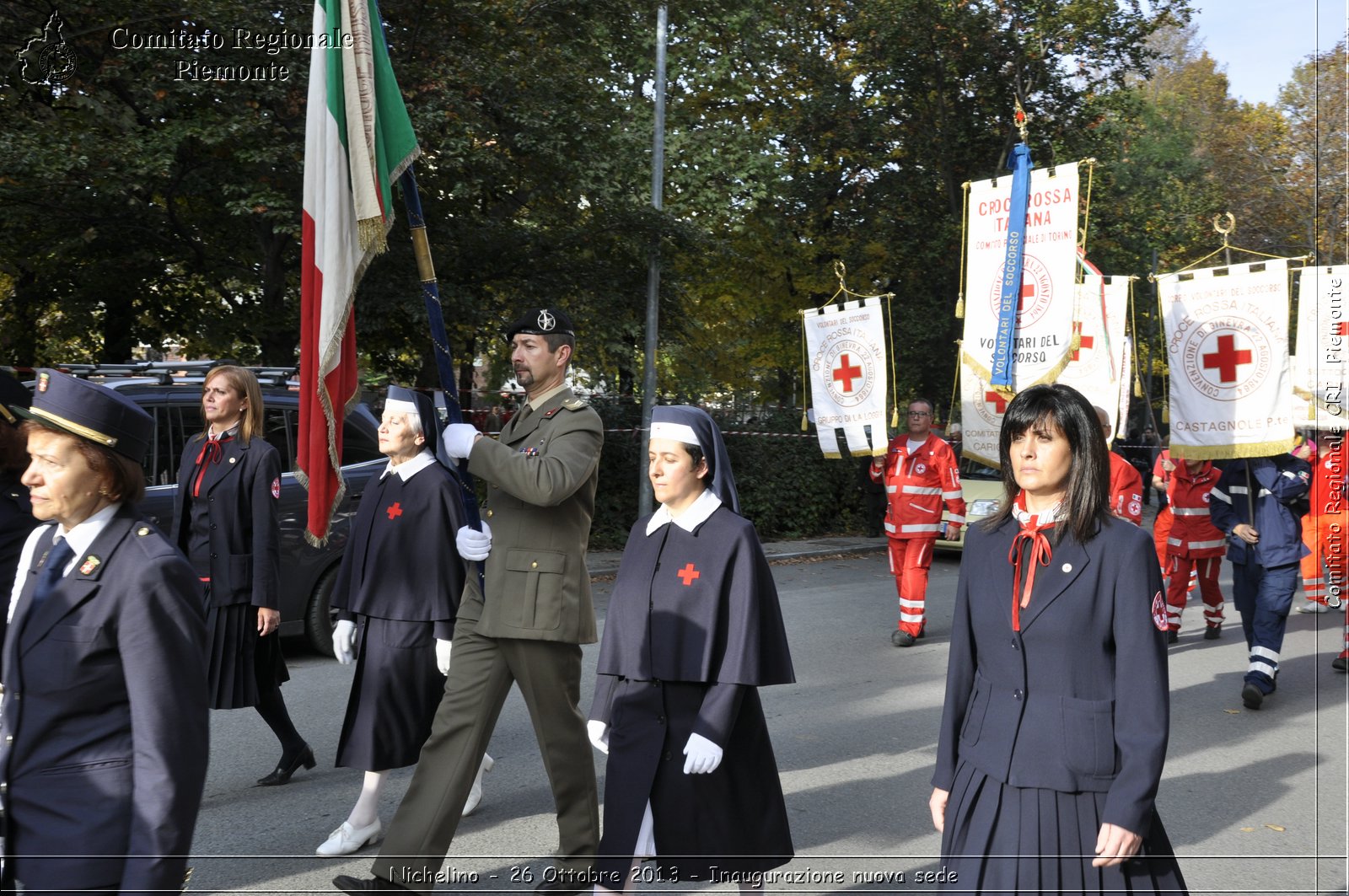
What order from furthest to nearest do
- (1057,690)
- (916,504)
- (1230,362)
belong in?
(916,504)
(1230,362)
(1057,690)

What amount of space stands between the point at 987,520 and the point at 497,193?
468 inches

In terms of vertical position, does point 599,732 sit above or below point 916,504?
below

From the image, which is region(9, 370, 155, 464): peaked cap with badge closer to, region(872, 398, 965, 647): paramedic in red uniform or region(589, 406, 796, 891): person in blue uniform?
region(589, 406, 796, 891): person in blue uniform

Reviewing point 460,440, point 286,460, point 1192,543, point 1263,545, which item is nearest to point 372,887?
point 460,440

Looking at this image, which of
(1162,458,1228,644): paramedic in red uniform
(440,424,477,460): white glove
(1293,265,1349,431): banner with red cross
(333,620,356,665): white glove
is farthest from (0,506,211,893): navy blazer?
(1162,458,1228,644): paramedic in red uniform

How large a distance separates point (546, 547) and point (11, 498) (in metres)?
1.81

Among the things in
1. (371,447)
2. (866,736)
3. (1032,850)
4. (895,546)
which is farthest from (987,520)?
(895,546)

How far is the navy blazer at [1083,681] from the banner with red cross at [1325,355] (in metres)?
6.90

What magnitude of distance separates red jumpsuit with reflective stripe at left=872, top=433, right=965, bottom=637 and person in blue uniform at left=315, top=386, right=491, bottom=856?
17.5 feet

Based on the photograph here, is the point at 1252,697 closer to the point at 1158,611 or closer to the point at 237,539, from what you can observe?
the point at 1158,611

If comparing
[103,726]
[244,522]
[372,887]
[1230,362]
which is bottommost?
[372,887]

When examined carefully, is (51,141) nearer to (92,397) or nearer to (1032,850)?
(92,397)

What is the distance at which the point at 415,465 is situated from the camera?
519 cm

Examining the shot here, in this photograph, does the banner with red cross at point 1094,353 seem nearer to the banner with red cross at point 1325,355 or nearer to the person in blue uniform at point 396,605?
the banner with red cross at point 1325,355
